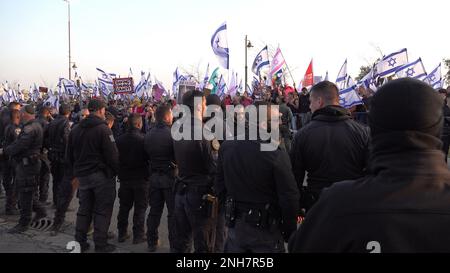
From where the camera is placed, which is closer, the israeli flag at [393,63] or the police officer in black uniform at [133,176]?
the police officer in black uniform at [133,176]

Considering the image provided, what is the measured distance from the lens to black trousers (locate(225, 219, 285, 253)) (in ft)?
12.8

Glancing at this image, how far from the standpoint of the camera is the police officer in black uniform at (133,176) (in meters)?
6.55

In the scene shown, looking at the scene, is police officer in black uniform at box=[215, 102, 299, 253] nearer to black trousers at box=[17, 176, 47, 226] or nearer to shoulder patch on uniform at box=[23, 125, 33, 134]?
black trousers at box=[17, 176, 47, 226]

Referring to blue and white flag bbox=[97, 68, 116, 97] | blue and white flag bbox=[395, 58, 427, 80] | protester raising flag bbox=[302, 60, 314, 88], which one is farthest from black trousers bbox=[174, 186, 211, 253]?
blue and white flag bbox=[97, 68, 116, 97]

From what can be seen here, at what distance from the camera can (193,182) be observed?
16.9 feet

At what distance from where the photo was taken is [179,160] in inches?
209

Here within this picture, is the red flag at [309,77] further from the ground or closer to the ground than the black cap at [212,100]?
further from the ground

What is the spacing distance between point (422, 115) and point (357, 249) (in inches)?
20.7

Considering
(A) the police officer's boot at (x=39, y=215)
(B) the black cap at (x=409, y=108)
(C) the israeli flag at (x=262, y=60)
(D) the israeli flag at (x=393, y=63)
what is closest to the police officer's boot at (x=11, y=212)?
(A) the police officer's boot at (x=39, y=215)

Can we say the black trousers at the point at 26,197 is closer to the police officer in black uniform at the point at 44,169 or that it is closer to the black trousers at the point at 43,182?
the police officer in black uniform at the point at 44,169

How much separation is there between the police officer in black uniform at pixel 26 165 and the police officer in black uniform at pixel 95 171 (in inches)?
70.3

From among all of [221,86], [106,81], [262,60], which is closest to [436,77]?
[262,60]

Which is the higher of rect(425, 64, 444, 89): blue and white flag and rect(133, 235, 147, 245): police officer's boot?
rect(425, 64, 444, 89): blue and white flag

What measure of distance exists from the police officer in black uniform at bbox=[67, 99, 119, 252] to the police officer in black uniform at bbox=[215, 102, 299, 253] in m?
2.52
